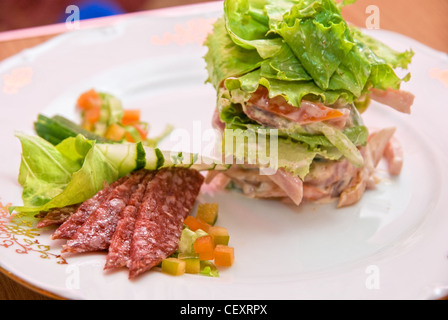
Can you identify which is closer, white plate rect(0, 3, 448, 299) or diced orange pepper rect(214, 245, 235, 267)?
white plate rect(0, 3, 448, 299)

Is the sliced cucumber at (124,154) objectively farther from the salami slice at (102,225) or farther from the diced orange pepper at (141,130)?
the diced orange pepper at (141,130)

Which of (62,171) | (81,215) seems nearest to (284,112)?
(81,215)

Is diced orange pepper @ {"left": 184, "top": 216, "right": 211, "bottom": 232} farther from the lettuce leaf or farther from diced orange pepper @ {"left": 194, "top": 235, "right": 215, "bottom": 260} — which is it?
the lettuce leaf

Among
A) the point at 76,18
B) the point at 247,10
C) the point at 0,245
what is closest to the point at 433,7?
the point at 247,10

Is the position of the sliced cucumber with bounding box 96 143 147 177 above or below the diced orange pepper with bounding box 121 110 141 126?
above

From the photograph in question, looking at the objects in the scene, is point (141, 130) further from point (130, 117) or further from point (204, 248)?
point (204, 248)

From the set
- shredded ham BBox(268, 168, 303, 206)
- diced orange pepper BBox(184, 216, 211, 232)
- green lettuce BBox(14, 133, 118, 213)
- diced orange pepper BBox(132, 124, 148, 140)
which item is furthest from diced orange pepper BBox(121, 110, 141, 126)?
shredded ham BBox(268, 168, 303, 206)
